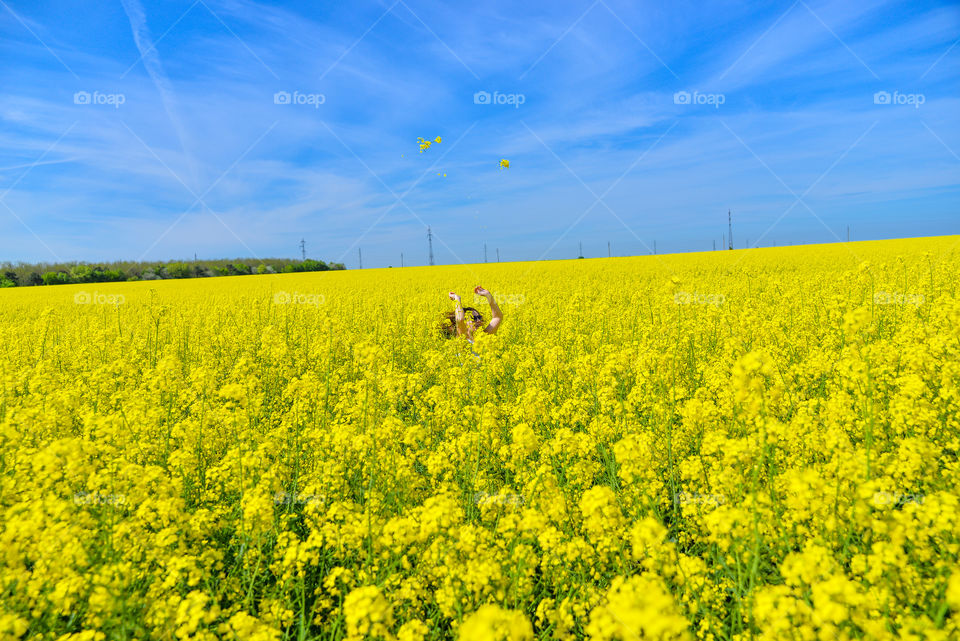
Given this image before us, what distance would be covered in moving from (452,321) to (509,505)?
572 centimetres

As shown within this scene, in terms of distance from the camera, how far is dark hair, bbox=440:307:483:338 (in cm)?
791

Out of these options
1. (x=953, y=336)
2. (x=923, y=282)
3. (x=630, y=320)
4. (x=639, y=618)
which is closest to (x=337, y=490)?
(x=639, y=618)

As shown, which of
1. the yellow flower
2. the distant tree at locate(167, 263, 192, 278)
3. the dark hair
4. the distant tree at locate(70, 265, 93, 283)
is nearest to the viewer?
the yellow flower

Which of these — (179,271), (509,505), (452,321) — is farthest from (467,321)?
(179,271)

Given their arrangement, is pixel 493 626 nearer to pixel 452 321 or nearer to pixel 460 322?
pixel 460 322

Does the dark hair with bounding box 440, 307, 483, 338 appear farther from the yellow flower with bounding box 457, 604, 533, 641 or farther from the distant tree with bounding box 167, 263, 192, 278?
the distant tree with bounding box 167, 263, 192, 278

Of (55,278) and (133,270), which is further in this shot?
(133,270)

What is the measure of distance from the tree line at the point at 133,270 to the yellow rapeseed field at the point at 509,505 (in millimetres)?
50419

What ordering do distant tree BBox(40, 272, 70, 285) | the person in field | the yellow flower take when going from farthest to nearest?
distant tree BBox(40, 272, 70, 285) → the person in field → the yellow flower

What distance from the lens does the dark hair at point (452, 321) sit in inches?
312

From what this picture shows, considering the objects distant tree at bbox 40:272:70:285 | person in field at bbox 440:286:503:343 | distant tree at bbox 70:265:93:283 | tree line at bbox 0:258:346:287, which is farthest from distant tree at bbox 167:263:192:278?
person in field at bbox 440:286:503:343

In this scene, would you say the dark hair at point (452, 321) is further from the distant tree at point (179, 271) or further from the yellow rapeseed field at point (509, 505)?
the distant tree at point (179, 271)

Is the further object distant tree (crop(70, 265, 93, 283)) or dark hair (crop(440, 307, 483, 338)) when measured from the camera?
distant tree (crop(70, 265, 93, 283))

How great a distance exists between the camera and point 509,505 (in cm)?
280
